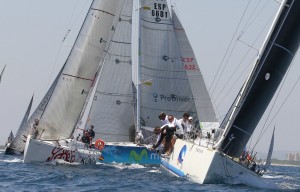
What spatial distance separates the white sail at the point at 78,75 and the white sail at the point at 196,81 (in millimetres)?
7916

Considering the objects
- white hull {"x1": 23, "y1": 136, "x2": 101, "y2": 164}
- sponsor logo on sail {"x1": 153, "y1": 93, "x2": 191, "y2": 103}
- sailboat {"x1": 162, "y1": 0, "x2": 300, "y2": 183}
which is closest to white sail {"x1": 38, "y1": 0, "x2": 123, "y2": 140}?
white hull {"x1": 23, "y1": 136, "x2": 101, "y2": 164}

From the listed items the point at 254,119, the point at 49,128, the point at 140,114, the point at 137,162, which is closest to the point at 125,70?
the point at 140,114

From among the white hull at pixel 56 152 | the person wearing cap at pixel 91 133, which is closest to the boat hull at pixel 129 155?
the person wearing cap at pixel 91 133

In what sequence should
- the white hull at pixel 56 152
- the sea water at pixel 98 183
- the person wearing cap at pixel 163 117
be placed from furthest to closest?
the white hull at pixel 56 152 → the person wearing cap at pixel 163 117 → the sea water at pixel 98 183

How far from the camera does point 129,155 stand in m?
29.8

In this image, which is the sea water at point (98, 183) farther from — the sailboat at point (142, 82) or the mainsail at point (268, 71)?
the sailboat at point (142, 82)

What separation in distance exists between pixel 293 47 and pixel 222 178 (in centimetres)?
375

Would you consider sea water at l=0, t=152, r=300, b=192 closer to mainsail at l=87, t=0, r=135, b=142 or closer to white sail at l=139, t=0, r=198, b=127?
mainsail at l=87, t=0, r=135, b=142

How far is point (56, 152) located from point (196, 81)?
12.8 meters

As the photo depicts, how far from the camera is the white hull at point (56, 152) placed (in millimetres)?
24875

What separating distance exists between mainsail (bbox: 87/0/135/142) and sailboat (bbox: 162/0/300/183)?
1434 centimetres

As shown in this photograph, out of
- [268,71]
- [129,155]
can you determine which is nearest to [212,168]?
[268,71]

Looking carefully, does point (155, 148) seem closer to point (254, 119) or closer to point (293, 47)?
point (254, 119)

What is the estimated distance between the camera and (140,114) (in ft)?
107
